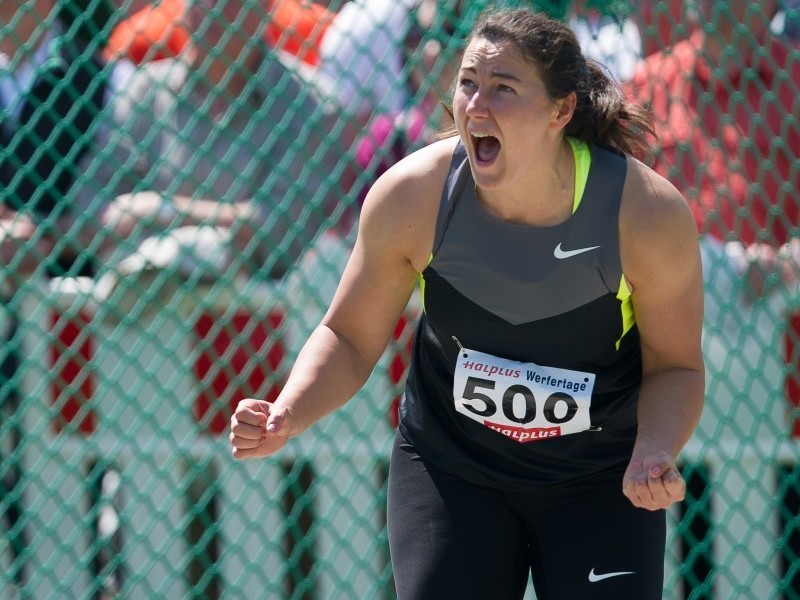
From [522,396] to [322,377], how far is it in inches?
14.0

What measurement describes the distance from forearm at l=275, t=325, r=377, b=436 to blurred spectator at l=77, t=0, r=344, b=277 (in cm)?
113

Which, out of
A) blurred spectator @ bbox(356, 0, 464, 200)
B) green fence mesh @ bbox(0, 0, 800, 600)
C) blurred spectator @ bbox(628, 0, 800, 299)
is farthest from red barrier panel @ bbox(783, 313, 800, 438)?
blurred spectator @ bbox(356, 0, 464, 200)

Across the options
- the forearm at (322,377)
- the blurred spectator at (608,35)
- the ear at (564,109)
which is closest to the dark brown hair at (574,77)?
the ear at (564,109)

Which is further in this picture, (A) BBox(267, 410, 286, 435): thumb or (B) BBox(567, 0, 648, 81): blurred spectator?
(B) BBox(567, 0, 648, 81): blurred spectator

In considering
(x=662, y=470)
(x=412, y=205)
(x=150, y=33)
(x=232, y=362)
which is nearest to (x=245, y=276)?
(x=232, y=362)

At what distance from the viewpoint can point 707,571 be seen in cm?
351

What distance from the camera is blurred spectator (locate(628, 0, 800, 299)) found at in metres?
3.48

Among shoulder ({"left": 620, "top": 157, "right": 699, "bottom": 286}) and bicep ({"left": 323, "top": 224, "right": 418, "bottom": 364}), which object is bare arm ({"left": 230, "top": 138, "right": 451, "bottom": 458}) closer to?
bicep ({"left": 323, "top": 224, "right": 418, "bottom": 364})

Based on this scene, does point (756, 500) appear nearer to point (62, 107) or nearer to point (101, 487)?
point (101, 487)

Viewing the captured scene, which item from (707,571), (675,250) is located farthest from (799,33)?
(675,250)

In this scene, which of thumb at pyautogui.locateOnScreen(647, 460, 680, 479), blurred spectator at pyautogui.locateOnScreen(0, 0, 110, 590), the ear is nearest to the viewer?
thumb at pyautogui.locateOnScreen(647, 460, 680, 479)

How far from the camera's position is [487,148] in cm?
203

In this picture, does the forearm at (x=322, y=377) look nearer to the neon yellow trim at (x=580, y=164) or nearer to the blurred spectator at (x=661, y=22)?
the neon yellow trim at (x=580, y=164)

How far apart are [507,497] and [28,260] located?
1676mm
